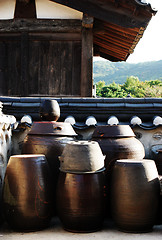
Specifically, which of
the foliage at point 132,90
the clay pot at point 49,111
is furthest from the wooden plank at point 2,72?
the foliage at point 132,90

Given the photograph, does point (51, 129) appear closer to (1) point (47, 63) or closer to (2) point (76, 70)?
(2) point (76, 70)

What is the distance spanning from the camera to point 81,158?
3.09m

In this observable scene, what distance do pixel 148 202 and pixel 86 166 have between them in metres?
0.69

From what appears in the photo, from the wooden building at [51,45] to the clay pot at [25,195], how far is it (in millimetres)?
4321

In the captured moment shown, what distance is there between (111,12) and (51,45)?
1.67m

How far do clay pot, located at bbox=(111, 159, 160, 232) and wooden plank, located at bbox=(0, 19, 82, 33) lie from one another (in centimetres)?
498

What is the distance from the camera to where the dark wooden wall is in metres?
7.61

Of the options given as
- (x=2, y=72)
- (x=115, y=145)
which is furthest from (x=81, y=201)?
(x=2, y=72)

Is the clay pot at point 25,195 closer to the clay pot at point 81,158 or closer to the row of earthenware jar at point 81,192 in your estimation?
the row of earthenware jar at point 81,192

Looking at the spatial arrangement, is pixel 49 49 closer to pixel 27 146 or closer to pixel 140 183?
pixel 27 146

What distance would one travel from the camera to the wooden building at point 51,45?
7.32 metres

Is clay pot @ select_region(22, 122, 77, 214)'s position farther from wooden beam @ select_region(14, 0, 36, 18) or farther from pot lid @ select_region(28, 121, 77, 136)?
wooden beam @ select_region(14, 0, 36, 18)

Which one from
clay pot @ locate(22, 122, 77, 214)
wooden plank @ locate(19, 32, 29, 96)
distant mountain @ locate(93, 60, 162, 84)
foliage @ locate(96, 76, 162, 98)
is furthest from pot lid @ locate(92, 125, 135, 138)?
distant mountain @ locate(93, 60, 162, 84)

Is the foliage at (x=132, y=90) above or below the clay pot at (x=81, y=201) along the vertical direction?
above
